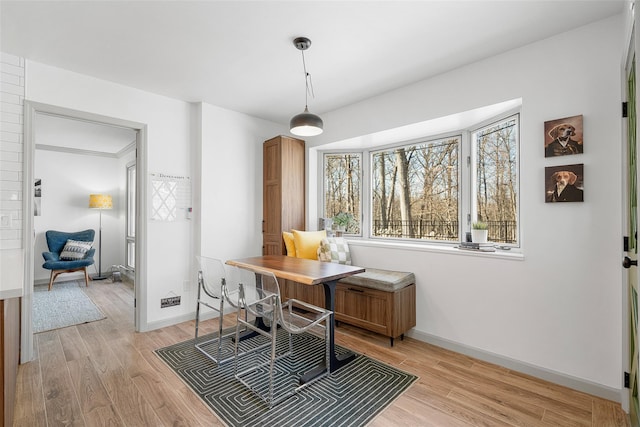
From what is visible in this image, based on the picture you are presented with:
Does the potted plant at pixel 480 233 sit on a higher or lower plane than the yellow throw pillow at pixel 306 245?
higher

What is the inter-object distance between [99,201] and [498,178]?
651 cm

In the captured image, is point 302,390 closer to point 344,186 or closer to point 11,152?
point 344,186

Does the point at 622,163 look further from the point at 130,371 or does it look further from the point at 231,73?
the point at 130,371

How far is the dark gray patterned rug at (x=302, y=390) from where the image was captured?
1.87m

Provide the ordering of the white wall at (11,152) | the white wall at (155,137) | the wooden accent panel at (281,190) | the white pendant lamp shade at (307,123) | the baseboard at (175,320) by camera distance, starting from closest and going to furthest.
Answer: the white pendant lamp shade at (307,123), the white wall at (11,152), the white wall at (155,137), the baseboard at (175,320), the wooden accent panel at (281,190)

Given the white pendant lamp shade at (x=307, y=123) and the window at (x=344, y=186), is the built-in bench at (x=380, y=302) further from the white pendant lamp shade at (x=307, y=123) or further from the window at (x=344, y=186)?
the white pendant lamp shade at (x=307, y=123)

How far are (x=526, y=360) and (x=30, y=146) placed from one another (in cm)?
→ 459

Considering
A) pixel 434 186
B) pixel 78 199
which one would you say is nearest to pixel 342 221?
pixel 434 186

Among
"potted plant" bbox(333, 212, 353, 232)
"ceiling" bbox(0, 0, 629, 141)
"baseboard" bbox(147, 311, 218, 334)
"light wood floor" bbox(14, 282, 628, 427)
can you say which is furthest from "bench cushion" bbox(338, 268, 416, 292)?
"ceiling" bbox(0, 0, 629, 141)

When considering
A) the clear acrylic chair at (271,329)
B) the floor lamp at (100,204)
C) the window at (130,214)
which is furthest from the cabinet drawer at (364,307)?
the floor lamp at (100,204)

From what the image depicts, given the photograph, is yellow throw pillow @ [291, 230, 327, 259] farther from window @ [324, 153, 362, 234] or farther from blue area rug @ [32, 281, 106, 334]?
blue area rug @ [32, 281, 106, 334]

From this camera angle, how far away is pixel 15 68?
8.47 ft

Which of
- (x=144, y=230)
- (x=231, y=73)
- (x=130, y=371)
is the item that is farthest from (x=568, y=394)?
(x=144, y=230)

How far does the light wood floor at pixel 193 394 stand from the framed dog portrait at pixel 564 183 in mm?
1393
